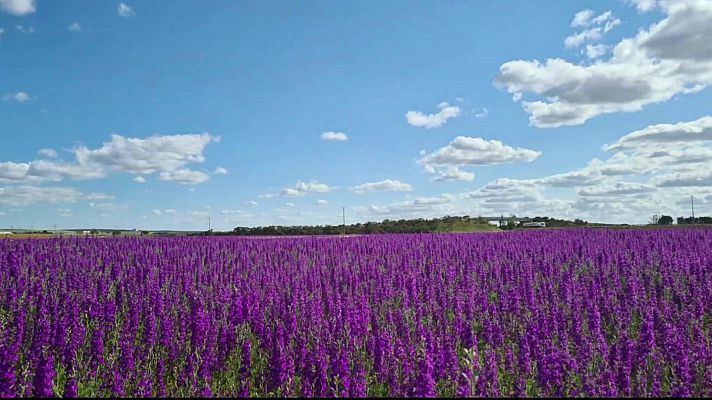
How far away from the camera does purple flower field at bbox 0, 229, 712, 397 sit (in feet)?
11.9

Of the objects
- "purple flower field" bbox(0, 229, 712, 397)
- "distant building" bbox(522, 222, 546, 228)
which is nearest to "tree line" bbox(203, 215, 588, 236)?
"distant building" bbox(522, 222, 546, 228)

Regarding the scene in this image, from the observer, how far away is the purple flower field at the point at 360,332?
363cm

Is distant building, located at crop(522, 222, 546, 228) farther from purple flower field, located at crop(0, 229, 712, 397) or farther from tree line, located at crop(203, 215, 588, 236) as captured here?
purple flower field, located at crop(0, 229, 712, 397)

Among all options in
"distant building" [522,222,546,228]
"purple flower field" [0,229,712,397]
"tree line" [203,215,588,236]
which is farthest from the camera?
Answer: "distant building" [522,222,546,228]

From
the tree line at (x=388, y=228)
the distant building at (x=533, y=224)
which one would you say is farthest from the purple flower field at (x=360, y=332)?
→ the distant building at (x=533, y=224)

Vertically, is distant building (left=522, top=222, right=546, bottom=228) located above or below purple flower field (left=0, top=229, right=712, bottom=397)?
above

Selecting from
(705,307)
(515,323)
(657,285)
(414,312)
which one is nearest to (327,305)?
(414,312)

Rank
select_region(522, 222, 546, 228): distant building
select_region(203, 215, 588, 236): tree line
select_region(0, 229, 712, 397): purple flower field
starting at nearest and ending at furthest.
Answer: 1. select_region(0, 229, 712, 397): purple flower field
2. select_region(203, 215, 588, 236): tree line
3. select_region(522, 222, 546, 228): distant building

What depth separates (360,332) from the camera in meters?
4.77

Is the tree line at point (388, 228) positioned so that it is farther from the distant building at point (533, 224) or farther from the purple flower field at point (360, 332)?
the purple flower field at point (360, 332)

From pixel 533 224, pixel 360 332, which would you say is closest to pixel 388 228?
pixel 533 224

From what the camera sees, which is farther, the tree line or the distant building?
the distant building

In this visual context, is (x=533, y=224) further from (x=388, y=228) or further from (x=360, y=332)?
(x=360, y=332)

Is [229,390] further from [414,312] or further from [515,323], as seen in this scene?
[515,323]
